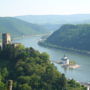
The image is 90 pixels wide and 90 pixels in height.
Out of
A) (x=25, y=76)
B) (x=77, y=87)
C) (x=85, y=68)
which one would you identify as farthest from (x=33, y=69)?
(x=85, y=68)

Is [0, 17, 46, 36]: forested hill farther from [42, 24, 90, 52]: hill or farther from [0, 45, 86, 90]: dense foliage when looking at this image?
[0, 45, 86, 90]: dense foliage

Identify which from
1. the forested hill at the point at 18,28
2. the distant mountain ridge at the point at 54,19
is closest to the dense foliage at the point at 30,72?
the forested hill at the point at 18,28

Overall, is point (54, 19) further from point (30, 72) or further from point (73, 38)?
point (30, 72)

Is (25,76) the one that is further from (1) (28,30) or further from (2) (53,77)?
(1) (28,30)

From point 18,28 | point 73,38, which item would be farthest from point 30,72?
point 18,28

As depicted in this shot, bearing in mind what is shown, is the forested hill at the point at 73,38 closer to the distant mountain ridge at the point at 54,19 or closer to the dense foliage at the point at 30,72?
the dense foliage at the point at 30,72


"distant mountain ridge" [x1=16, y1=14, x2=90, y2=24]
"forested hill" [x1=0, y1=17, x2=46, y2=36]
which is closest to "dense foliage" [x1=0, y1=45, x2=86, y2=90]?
"forested hill" [x1=0, y1=17, x2=46, y2=36]
